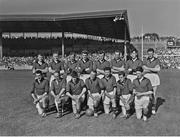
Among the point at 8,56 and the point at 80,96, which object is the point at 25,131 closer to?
the point at 80,96

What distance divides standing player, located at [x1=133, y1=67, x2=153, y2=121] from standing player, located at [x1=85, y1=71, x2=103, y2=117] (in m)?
0.98

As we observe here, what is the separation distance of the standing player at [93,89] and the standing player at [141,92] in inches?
38.8

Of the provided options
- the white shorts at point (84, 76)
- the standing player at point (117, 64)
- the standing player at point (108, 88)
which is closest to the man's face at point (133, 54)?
the standing player at point (117, 64)

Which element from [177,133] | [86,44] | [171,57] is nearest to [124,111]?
[177,133]

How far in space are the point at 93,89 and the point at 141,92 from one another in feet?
4.16

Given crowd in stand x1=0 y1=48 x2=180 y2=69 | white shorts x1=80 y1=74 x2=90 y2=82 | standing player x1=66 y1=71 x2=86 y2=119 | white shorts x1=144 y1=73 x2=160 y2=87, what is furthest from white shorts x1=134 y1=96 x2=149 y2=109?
crowd in stand x1=0 y1=48 x2=180 y2=69

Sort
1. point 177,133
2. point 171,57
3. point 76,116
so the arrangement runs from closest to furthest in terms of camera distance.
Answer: point 177,133
point 76,116
point 171,57

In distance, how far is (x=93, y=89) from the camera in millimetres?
6711

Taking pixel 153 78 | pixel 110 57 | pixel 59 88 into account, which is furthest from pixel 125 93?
pixel 110 57

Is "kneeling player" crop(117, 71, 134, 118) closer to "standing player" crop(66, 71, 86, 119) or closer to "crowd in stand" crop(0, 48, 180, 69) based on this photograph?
"standing player" crop(66, 71, 86, 119)

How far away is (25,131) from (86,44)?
27805 mm

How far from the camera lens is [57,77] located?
6770mm

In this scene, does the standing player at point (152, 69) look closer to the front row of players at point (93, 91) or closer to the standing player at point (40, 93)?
the front row of players at point (93, 91)

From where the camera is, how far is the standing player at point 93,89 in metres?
6.68
